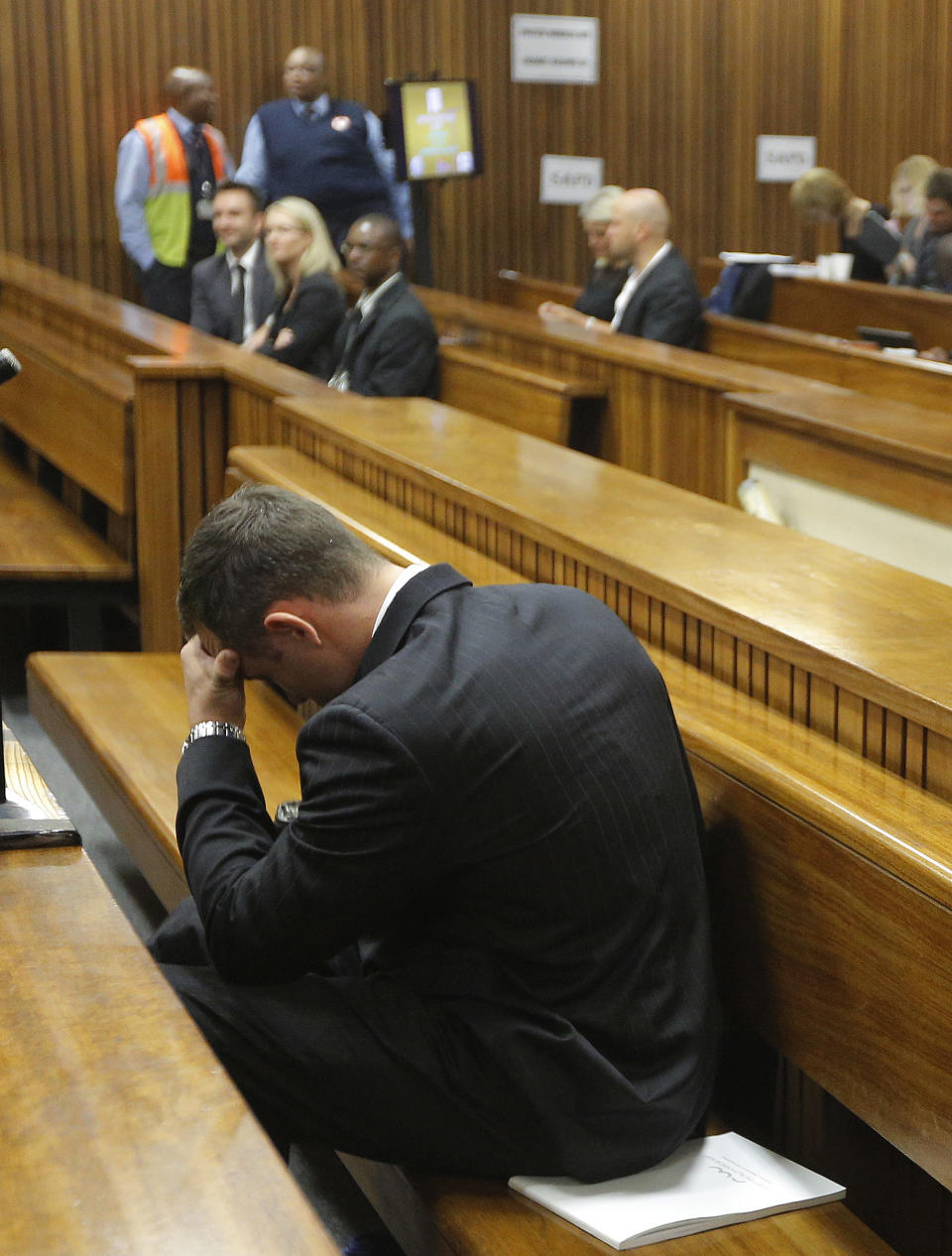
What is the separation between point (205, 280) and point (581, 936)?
527 cm

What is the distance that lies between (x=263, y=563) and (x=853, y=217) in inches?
281

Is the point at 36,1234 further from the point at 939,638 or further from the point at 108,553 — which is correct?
the point at 108,553

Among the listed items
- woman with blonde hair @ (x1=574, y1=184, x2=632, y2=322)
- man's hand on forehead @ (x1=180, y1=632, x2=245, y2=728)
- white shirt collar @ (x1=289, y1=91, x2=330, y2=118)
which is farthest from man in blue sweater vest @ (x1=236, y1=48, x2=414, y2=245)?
man's hand on forehead @ (x1=180, y1=632, x2=245, y2=728)

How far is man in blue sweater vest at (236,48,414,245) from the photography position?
8828 mm

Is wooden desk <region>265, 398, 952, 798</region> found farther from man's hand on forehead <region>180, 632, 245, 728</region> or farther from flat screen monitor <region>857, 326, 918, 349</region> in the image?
flat screen monitor <region>857, 326, 918, 349</region>

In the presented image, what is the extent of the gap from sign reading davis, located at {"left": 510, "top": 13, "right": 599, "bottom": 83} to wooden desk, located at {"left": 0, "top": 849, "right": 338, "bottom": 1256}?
30.1ft

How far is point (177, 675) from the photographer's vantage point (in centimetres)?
346

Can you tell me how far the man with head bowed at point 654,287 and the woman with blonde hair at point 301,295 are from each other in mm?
846

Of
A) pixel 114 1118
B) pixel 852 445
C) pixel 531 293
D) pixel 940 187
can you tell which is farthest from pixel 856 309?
pixel 114 1118

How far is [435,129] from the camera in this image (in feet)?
28.1

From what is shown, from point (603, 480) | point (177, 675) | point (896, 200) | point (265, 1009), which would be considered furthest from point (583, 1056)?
point (896, 200)

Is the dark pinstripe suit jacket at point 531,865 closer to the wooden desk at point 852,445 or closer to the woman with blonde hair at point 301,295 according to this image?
the wooden desk at point 852,445

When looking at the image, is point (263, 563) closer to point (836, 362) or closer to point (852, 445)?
point (852, 445)

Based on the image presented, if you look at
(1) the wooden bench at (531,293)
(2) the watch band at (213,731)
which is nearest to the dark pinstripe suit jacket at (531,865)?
(2) the watch band at (213,731)
